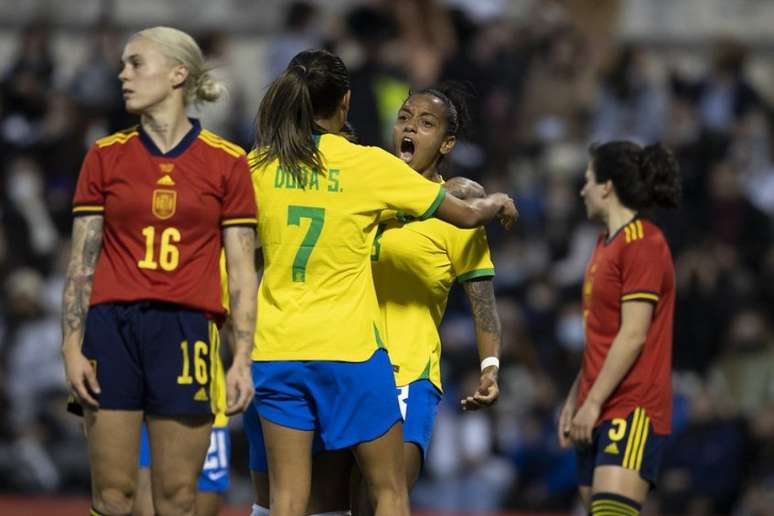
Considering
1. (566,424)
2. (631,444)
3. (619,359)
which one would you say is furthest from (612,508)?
(619,359)

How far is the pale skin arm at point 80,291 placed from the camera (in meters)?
6.74

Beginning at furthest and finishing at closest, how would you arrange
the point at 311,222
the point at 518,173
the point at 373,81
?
1. the point at 518,173
2. the point at 373,81
3. the point at 311,222

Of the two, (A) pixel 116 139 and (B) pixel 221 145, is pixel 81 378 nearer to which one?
(A) pixel 116 139

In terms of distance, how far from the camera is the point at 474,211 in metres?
7.39

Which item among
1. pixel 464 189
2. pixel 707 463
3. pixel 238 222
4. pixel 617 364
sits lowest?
pixel 707 463

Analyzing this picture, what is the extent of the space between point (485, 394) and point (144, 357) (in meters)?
1.70

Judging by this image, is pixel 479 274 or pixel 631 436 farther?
pixel 631 436

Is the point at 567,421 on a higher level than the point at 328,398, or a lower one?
lower

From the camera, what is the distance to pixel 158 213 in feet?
22.4

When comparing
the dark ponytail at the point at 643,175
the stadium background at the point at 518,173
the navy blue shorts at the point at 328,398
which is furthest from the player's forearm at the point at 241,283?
the stadium background at the point at 518,173

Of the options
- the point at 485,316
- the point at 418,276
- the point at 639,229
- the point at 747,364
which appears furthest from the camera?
the point at 747,364

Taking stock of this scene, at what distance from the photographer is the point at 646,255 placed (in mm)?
8656

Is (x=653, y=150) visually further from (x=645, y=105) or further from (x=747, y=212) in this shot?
(x=645, y=105)

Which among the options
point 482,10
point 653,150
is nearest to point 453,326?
point 482,10
